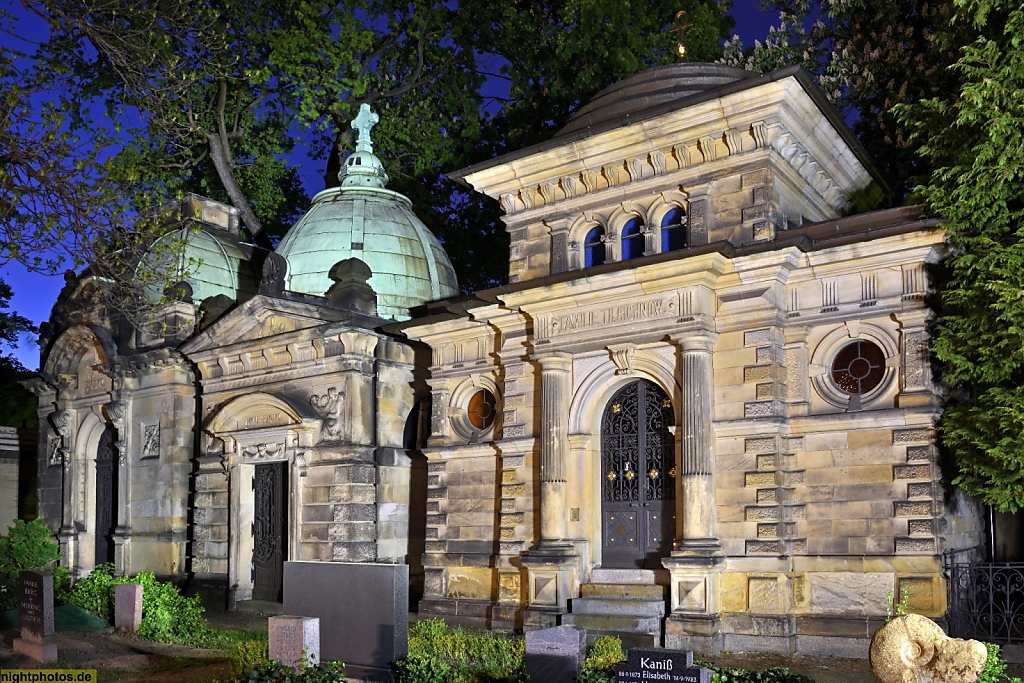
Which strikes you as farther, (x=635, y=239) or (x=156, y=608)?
(x=635, y=239)

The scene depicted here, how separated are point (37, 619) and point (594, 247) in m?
9.87

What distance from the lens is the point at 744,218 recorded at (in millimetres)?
15523

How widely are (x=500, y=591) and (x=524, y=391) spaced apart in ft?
10.7

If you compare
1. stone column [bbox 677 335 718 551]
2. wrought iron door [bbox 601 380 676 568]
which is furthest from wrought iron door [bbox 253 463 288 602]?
stone column [bbox 677 335 718 551]

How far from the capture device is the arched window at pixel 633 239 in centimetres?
1678

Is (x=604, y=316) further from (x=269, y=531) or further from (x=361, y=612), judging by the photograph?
(x=269, y=531)

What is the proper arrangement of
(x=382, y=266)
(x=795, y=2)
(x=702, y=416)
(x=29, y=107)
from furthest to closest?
(x=795, y=2), (x=382, y=266), (x=702, y=416), (x=29, y=107)

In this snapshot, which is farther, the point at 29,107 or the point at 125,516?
the point at 125,516

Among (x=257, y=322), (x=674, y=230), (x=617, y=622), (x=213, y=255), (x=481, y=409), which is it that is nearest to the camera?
(x=617, y=622)

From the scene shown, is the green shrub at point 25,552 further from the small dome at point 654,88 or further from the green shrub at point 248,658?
the small dome at point 654,88

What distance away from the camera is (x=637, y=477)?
16.2m

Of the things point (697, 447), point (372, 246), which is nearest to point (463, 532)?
point (697, 447)

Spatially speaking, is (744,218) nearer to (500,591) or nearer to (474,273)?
(500,591)

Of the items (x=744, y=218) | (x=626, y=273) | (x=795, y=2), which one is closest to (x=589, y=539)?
(x=626, y=273)
